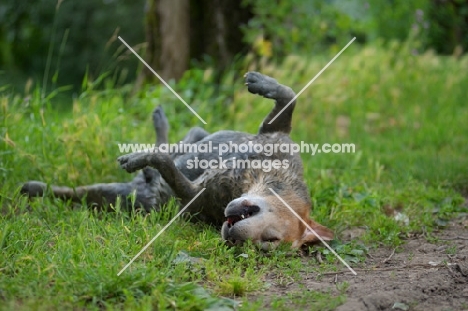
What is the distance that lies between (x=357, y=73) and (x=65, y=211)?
6.71m

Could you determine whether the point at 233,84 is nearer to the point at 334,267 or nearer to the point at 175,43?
the point at 175,43

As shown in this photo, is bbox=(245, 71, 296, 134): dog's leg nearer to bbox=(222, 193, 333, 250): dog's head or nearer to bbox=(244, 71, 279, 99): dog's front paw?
bbox=(244, 71, 279, 99): dog's front paw

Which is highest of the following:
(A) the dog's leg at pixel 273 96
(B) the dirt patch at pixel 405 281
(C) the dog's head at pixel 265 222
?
(A) the dog's leg at pixel 273 96

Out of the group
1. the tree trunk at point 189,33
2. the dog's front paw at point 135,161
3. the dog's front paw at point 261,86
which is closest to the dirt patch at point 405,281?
the dog's front paw at point 135,161

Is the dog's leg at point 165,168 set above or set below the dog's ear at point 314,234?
→ above

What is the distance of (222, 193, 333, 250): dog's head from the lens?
4.29 m

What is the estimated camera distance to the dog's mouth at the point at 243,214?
4.31m

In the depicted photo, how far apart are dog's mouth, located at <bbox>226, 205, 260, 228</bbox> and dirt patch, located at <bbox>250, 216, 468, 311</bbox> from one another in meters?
0.43

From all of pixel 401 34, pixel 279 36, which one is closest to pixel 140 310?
pixel 279 36

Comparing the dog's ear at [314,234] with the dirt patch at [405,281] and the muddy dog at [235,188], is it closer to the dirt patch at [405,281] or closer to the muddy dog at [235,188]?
the muddy dog at [235,188]

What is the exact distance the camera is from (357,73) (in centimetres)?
1080

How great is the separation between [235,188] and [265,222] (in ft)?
1.74

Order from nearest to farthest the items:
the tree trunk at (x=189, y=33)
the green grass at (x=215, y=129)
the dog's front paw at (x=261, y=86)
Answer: the green grass at (x=215, y=129) < the dog's front paw at (x=261, y=86) < the tree trunk at (x=189, y=33)

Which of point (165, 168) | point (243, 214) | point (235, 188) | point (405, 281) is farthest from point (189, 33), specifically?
point (405, 281)
